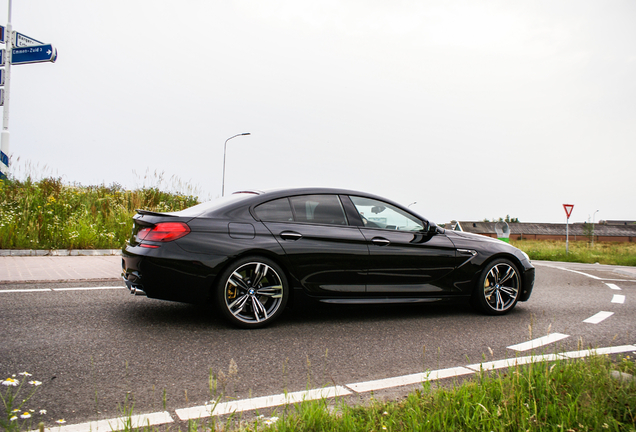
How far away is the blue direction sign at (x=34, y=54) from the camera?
518 inches

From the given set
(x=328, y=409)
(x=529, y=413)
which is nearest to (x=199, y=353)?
(x=328, y=409)

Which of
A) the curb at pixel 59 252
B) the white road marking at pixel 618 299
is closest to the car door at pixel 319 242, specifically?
the white road marking at pixel 618 299

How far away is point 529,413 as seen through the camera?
255 cm

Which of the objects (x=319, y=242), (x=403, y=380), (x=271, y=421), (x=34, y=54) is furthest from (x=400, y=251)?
(x=34, y=54)

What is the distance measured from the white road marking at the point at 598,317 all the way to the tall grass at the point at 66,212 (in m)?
9.73

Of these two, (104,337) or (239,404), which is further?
(104,337)

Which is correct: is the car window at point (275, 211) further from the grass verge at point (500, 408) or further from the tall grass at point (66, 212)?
the tall grass at point (66, 212)

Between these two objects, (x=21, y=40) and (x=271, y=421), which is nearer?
(x=271, y=421)

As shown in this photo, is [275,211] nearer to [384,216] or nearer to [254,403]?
[384,216]

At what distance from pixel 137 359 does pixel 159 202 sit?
35.1ft

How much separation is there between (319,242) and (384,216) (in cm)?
95

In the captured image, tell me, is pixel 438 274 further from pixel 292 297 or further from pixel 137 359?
pixel 137 359

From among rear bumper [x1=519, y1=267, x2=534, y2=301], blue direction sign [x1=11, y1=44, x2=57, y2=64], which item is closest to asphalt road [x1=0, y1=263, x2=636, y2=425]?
rear bumper [x1=519, y1=267, x2=534, y2=301]

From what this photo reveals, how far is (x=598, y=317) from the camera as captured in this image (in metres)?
6.14
